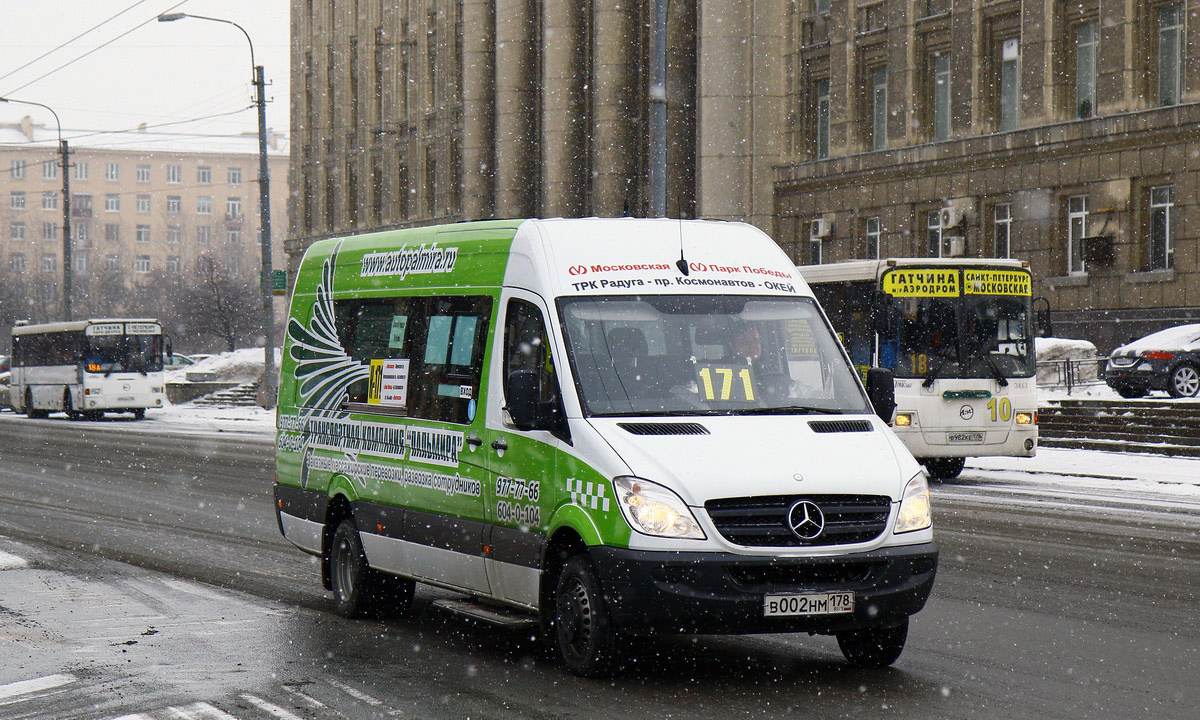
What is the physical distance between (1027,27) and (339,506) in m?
28.6

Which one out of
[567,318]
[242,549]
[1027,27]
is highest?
[1027,27]

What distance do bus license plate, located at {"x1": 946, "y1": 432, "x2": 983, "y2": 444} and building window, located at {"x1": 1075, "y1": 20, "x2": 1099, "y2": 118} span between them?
1507cm

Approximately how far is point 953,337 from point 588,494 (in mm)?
14659

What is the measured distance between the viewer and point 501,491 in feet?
26.9

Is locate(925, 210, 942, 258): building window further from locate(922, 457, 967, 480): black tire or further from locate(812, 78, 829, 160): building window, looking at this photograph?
locate(922, 457, 967, 480): black tire

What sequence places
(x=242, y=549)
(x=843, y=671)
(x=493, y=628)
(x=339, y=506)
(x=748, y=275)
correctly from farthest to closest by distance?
(x=242, y=549) → (x=339, y=506) → (x=493, y=628) → (x=748, y=275) → (x=843, y=671)

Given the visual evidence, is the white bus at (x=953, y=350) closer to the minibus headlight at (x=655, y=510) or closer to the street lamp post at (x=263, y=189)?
the minibus headlight at (x=655, y=510)

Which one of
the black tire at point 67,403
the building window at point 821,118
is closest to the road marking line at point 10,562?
the building window at point 821,118

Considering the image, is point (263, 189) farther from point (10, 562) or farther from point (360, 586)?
point (360, 586)

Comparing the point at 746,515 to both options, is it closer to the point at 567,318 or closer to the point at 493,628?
the point at 567,318

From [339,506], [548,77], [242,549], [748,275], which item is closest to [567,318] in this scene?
[748,275]

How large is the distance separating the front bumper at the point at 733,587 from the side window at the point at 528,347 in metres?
1.08

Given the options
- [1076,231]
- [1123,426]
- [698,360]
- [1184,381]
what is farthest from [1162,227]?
[698,360]

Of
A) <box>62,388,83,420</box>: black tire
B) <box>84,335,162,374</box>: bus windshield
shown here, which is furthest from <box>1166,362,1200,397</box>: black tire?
<box>62,388,83,420</box>: black tire
